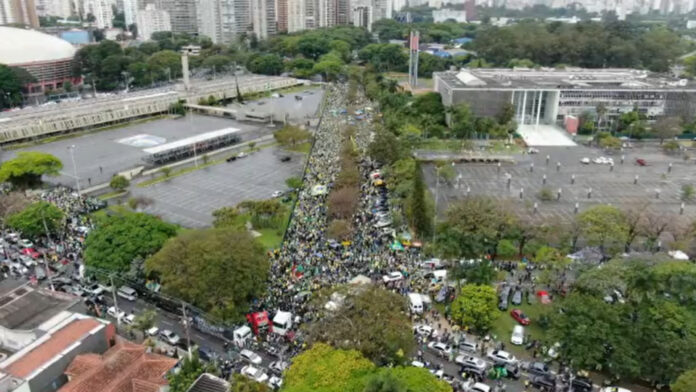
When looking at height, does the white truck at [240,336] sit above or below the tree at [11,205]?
below

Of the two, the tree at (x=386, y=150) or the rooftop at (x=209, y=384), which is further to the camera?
the tree at (x=386, y=150)

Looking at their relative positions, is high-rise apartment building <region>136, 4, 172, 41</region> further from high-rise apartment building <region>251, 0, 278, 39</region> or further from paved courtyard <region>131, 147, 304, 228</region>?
paved courtyard <region>131, 147, 304, 228</region>

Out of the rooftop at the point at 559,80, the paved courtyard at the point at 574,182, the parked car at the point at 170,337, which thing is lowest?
the parked car at the point at 170,337

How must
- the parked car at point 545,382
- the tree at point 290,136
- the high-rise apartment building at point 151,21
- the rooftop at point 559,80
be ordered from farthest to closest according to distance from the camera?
the high-rise apartment building at point 151,21 → the rooftop at point 559,80 → the tree at point 290,136 → the parked car at point 545,382

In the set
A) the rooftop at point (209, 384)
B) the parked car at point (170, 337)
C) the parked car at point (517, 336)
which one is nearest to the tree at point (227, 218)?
the parked car at point (170, 337)

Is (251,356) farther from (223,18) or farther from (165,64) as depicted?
(223,18)

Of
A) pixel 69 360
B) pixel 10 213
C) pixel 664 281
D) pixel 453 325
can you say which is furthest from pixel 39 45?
pixel 664 281

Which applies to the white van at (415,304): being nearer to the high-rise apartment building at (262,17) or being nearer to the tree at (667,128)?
the tree at (667,128)

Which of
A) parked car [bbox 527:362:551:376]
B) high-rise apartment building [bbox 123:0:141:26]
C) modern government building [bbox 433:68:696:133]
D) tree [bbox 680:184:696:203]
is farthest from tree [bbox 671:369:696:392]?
high-rise apartment building [bbox 123:0:141:26]
